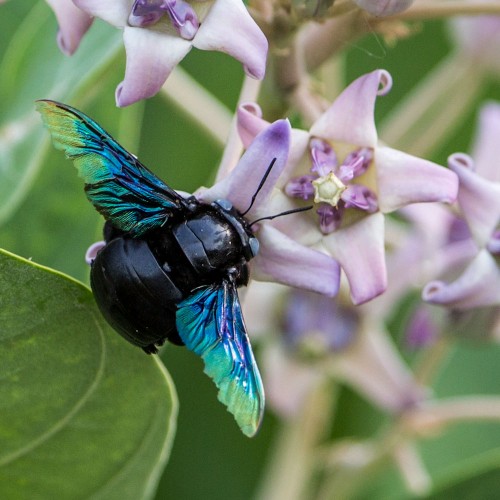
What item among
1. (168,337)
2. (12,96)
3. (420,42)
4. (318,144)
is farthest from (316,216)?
(420,42)

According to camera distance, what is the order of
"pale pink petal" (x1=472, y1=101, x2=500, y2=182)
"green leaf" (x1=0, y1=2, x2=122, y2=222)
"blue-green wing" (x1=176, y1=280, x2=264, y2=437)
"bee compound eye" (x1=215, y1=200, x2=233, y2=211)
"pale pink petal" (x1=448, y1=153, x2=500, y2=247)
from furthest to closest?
1. "pale pink petal" (x1=472, y1=101, x2=500, y2=182)
2. "green leaf" (x1=0, y1=2, x2=122, y2=222)
3. "pale pink petal" (x1=448, y1=153, x2=500, y2=247)
4. "bee compound eye" (x1=215, y1=200, x2=233, y2=211)
5. "blue-green wing" (x1=176, y1=280, x2=264, y2=437)

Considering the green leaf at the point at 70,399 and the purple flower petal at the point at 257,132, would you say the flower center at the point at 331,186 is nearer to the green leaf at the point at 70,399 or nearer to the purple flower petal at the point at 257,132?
the purple flower petal at the point at 257,132

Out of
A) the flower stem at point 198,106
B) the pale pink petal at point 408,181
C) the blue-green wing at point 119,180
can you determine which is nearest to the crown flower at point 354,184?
the pale pink petal at point 408,181

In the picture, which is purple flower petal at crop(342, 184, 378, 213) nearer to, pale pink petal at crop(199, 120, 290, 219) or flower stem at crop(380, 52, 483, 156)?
pale pink petal at crop(199, 120, 290, 219)

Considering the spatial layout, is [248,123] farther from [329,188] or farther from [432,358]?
[432,358]

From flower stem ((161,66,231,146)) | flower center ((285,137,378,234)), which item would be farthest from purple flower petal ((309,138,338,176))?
flower stem ((161,66,231,146))

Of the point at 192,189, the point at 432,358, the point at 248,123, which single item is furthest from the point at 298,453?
the point at 248,123
